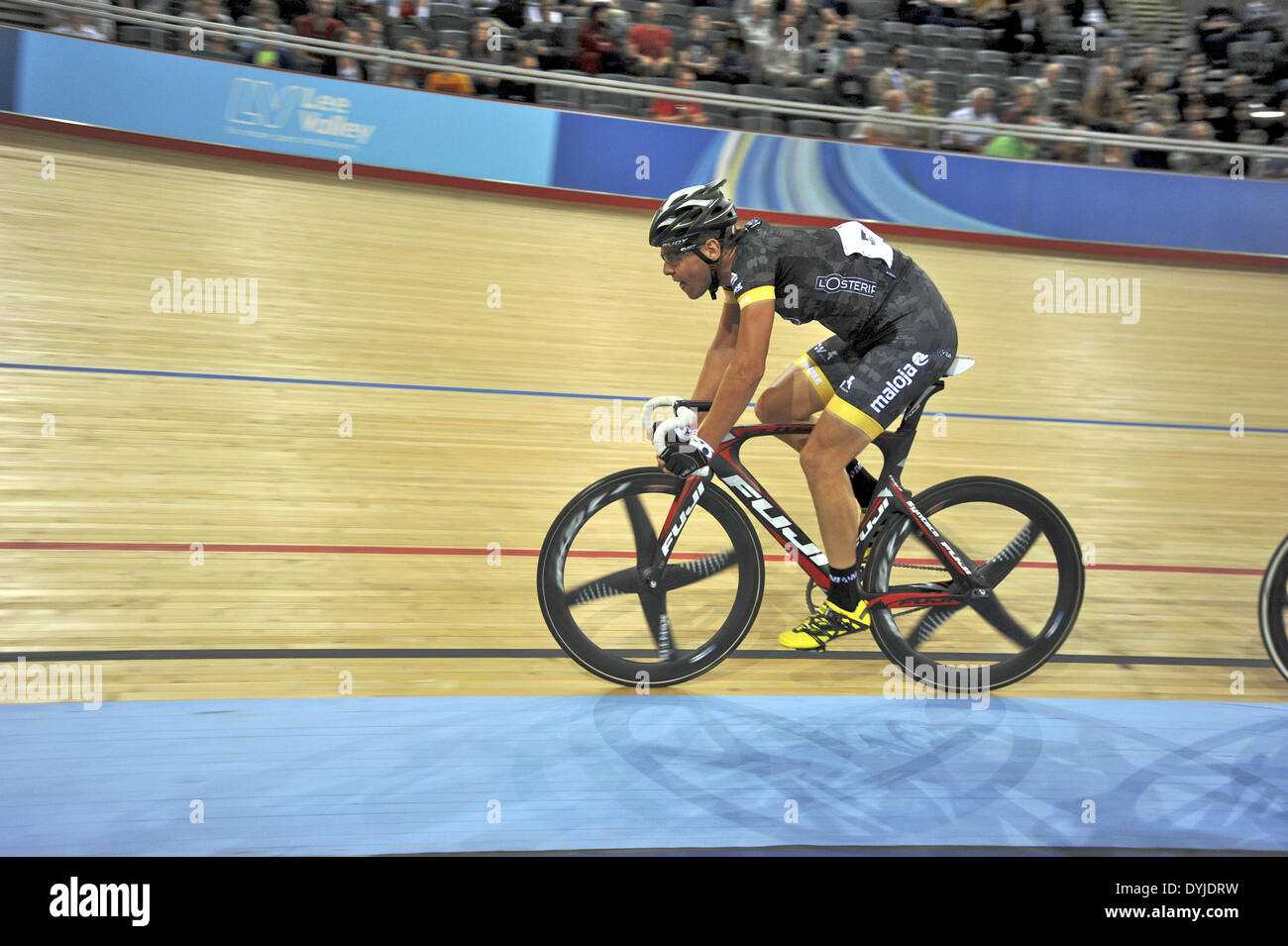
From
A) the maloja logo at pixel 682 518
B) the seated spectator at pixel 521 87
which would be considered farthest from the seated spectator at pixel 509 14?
the maloja logo at pixel 682 518

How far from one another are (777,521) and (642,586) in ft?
1.40

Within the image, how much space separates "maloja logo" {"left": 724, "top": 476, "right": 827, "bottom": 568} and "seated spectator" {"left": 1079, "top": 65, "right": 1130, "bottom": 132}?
7.60 m

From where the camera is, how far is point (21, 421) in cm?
381

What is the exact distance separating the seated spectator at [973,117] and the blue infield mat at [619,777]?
653cm

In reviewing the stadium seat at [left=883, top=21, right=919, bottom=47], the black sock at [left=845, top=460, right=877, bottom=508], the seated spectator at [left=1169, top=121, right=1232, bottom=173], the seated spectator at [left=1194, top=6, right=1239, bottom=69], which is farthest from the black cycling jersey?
the seated spectator at [left=1194, top=6, right=1239, bottom=69]

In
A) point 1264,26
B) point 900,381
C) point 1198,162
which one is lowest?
point 900,381

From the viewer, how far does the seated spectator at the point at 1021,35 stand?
30.3 ft

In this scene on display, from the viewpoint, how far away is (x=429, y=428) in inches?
173

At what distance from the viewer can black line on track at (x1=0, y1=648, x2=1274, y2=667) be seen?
2584 mm

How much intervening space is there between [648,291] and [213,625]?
4.26 metres

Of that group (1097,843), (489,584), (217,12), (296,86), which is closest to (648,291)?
(296,86)

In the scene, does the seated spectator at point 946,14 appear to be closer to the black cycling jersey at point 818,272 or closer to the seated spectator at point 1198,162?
the seated spectator at point 1198,162
